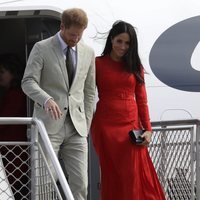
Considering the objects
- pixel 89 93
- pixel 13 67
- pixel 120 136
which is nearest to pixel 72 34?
pixel 89 93

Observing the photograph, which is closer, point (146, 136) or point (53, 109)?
point (53, 109)

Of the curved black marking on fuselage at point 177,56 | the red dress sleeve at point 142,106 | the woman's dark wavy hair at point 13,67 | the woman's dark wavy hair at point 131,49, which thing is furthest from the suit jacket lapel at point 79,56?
the woman's dark wavy hair at point 13,67

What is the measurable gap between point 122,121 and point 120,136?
0.11 metres

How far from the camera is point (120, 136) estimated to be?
4.72 meters

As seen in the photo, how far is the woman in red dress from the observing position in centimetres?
468

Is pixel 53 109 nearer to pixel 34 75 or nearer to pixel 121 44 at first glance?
pixel 34 75

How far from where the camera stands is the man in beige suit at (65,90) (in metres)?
4.27

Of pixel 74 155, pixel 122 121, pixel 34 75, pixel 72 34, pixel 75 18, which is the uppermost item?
pixel 75 18

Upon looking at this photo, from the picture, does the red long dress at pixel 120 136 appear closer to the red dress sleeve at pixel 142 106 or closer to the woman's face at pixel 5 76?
the red dress sleeve at pixel 142 106

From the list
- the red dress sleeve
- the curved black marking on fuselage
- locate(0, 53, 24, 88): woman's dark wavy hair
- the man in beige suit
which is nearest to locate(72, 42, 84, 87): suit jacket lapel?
the man in beige suit

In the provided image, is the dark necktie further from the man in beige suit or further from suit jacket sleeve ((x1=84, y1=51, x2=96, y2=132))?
suit jacket sleeve ((x1=84, y1=51, x2=96, y2=132))

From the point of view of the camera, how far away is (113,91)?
15.4ft

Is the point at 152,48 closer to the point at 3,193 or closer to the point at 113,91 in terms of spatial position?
the point at 113,91

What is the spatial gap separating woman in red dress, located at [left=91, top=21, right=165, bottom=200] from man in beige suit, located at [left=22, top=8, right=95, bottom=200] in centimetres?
35
